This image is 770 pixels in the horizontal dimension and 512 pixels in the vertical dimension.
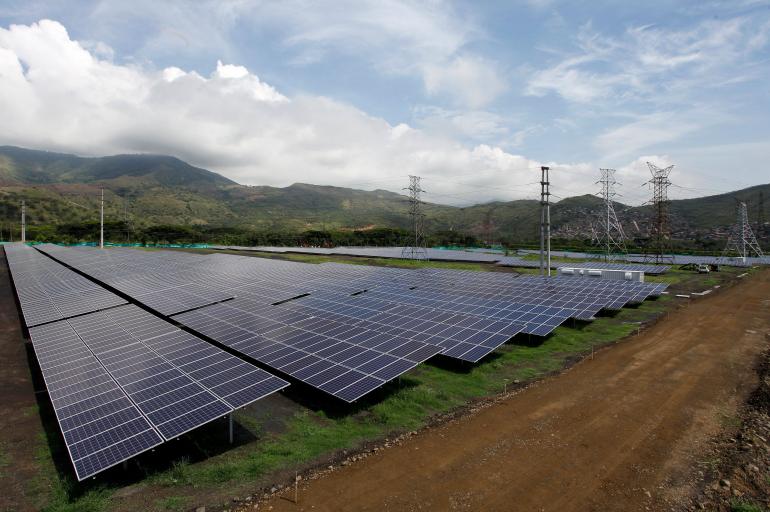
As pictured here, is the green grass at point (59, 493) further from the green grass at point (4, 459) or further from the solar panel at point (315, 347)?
the solar panel at point (315, 347)

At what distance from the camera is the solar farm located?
516 inches

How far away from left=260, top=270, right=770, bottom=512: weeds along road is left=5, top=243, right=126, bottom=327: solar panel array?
24.8 metres

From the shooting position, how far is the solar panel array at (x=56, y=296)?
25839mm

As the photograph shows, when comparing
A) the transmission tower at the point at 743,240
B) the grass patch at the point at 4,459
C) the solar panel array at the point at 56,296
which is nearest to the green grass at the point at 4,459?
the grass patch at the point at 4,459

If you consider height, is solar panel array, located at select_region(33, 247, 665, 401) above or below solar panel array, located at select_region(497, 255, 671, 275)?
below

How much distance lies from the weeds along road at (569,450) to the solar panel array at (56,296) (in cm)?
2483

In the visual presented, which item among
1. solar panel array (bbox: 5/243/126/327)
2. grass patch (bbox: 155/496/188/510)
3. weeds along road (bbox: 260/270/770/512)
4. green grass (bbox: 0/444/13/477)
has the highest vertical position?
solar panel array (bbox: 5/243/126/327)

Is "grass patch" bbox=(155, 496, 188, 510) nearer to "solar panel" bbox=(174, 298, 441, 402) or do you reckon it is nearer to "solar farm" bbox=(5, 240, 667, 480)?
"solar farm" bbox=(5, 240, 667, 480)

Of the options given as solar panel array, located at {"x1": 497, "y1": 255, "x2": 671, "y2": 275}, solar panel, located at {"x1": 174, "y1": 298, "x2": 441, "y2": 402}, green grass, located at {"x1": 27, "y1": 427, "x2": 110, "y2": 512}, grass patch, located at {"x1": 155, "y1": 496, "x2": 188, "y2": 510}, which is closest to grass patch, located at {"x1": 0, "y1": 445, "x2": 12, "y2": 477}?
green grass, located at {"x1": 27, "y1": 427, "x2": 110, "y2": 512}

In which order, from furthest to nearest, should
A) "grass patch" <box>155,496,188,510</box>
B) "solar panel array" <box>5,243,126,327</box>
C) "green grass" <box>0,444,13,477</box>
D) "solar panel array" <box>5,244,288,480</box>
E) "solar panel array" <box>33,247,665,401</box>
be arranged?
"solar panel array" <box>5,243,126,327</box> < "solar panel array" <box>33,247,665,401</box> < "green grass" <box>0,444,13,477</box> < "solar panel array" <box>5,244,288,480</box> < "grass patch" <box>155,496,188,510</box>

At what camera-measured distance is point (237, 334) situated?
22266mm

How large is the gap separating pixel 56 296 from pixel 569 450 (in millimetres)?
40046

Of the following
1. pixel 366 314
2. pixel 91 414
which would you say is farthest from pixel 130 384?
pixel 366 314

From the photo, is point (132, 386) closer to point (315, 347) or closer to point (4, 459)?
point (4, 459)
